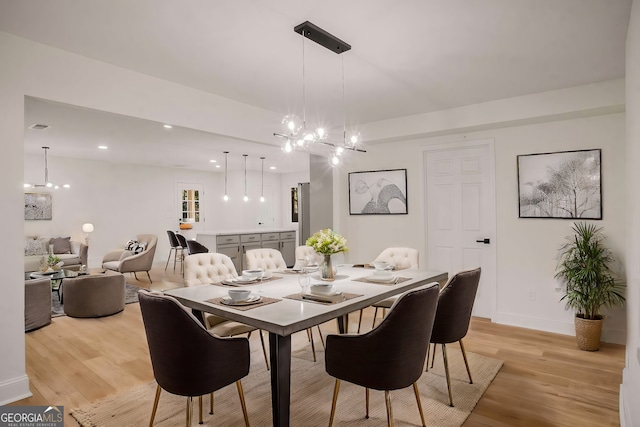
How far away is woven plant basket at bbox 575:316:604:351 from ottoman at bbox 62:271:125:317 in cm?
522

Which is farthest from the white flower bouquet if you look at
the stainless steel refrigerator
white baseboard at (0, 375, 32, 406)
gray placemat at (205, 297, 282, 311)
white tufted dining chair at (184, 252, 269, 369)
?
the stainless steel refrigerator

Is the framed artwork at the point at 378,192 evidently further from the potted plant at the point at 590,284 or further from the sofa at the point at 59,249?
the sofa at the point at 59,249

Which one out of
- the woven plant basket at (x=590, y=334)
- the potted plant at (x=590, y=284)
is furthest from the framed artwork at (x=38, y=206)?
the woven plant basket at (x=590, y=334)

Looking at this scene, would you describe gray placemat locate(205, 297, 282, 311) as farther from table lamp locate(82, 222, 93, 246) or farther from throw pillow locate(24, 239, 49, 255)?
table lamp locate(82, 222, 93, 246)

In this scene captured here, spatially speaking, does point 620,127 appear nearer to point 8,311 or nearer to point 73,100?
point 73,100

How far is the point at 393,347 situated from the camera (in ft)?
6.08

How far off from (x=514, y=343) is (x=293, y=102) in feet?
11.0

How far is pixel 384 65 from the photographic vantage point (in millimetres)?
3111

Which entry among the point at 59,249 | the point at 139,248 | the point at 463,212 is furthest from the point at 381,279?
the point at 59,249

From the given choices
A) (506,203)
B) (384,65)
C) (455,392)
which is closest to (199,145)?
(384,65)

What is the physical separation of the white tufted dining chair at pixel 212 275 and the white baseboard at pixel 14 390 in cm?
124

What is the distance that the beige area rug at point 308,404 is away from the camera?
2.31 m

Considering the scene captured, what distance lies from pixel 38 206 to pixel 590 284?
9.14 meters

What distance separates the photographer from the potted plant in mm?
3492
